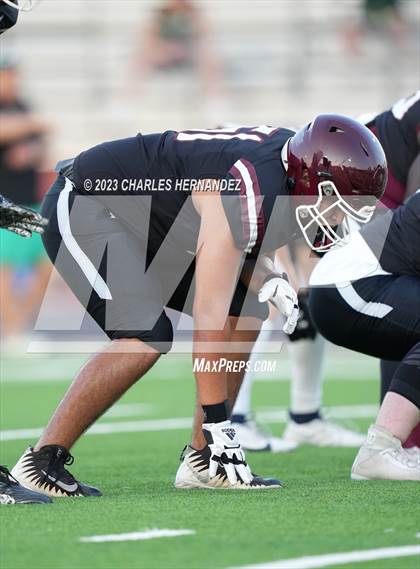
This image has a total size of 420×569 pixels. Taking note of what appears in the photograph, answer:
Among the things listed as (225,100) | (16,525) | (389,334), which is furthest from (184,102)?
(16,525)

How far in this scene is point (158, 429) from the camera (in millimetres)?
6496

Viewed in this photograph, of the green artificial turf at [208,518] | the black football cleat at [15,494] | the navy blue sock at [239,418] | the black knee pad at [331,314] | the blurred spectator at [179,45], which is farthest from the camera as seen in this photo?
the blurred spectator at [179,45]

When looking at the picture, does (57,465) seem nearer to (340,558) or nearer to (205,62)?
(340,558)

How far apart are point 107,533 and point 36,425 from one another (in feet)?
11.2

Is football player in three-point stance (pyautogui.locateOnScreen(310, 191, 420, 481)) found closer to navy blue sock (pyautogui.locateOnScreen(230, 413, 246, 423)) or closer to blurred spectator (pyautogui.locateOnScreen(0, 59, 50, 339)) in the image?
navy blue sock (pyautogui.locateOnScreen(230, 413, 246, 423))

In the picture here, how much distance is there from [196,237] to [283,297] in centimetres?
36

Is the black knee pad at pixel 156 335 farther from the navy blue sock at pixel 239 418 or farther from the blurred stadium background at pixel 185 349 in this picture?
the navy blue sock at pixel 239 418

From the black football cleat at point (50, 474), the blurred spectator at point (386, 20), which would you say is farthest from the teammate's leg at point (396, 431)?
the blurred spectator at point (386, 20)

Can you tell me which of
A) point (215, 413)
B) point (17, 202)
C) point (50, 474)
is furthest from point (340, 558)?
point (17, 202)

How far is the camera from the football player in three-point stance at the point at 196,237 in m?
3.91

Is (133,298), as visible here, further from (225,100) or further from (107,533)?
(225,100)

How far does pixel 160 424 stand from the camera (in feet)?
A: 22.0

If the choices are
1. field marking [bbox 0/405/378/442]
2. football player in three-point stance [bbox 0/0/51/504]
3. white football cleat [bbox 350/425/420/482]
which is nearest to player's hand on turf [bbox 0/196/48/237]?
football player in three-point stance [bbox 0/0/51/504]

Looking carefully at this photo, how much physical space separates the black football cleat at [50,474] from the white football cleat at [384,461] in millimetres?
1001
